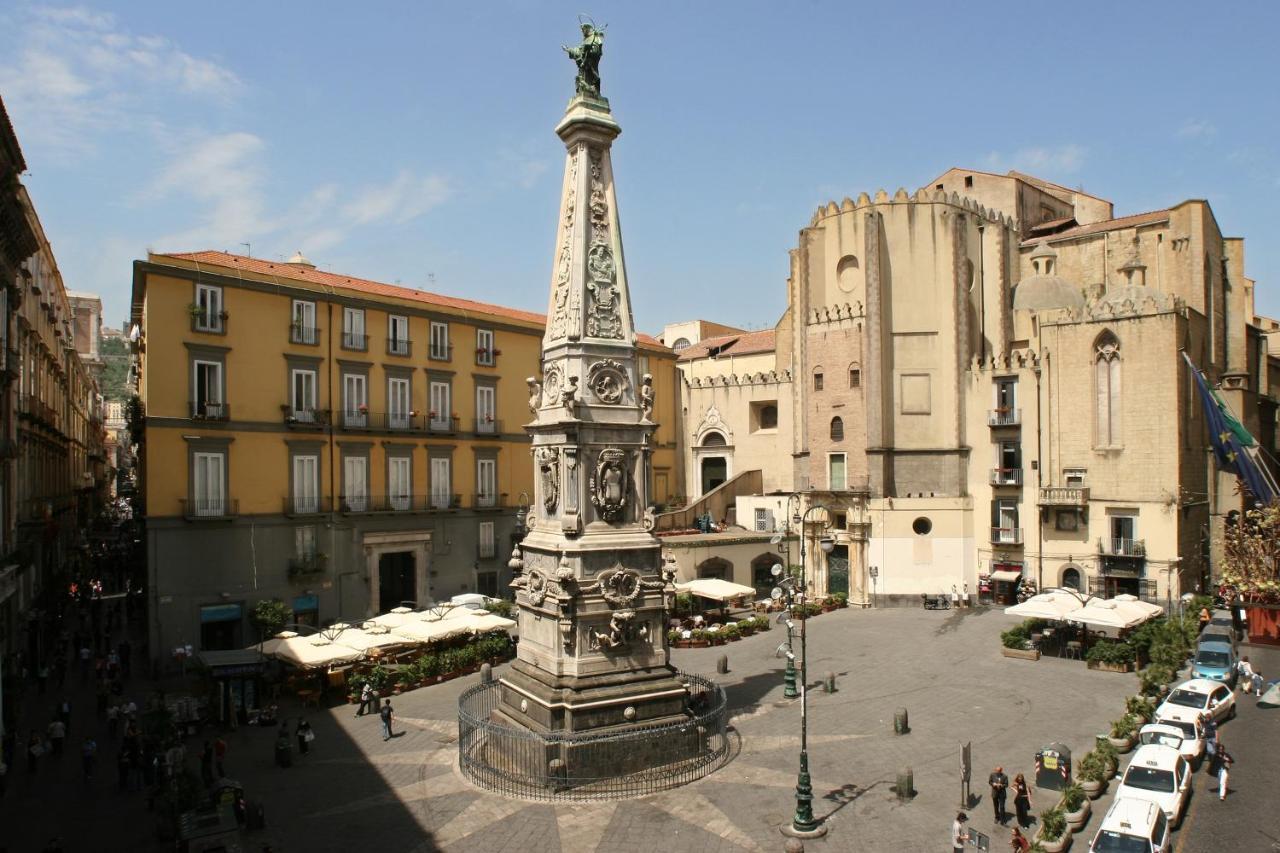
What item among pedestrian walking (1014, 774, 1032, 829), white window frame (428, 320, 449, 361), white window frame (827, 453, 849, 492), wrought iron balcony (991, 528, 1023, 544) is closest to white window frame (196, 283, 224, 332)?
white window frame (428, 320, 449, 361)

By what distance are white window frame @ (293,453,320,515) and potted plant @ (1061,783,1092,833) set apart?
27555 millimetres

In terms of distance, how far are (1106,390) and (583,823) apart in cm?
3034

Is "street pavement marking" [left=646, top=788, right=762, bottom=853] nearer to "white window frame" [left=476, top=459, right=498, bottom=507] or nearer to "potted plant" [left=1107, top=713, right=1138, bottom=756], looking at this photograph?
"potted plant" [left=1107, top=713, right=1138, bottom=756]

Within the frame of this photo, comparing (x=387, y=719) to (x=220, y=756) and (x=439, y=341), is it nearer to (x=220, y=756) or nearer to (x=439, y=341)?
(x=220, y=756)

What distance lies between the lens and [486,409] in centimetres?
4125

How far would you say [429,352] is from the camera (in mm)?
39219

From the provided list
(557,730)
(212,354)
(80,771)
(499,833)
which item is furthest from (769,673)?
(212,354)

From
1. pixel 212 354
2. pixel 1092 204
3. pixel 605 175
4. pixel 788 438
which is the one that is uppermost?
pixel 1092 204

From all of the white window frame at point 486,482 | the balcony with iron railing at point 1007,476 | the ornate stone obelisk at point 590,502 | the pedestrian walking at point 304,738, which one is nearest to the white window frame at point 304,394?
the white window frame at point 486,482

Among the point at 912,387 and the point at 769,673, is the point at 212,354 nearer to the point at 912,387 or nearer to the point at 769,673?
the point at 769,673

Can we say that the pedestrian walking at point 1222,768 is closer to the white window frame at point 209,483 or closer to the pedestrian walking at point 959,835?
the pedestrian walking at point 959,835

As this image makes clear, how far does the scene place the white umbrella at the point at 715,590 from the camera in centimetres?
3669

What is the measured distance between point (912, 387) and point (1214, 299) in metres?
14.8

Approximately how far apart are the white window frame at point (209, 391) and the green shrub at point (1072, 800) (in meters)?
28.8
